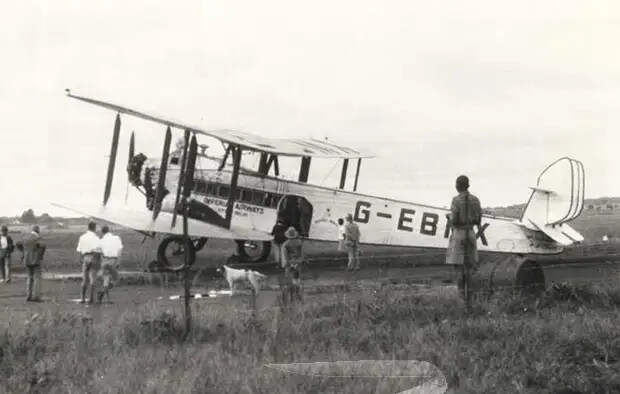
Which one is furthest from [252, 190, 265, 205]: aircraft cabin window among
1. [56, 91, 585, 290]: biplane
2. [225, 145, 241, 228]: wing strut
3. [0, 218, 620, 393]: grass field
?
[0, 218, 620, 393]: grass field

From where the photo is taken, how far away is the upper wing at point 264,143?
15.4 meters

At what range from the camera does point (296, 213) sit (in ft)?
56.9

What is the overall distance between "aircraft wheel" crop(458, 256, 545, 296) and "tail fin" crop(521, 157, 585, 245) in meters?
5.89

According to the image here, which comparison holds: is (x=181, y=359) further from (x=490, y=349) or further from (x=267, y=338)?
(x=490, y=349)

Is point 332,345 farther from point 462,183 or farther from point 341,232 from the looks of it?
point 341,232

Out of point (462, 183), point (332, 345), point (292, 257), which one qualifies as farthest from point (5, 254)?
point (332, 345)

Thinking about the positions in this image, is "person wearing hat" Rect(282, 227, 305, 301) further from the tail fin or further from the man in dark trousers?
the tail fin

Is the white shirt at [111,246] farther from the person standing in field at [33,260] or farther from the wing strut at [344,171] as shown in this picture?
the wing strut at [344,171]

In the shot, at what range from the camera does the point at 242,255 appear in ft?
58.5

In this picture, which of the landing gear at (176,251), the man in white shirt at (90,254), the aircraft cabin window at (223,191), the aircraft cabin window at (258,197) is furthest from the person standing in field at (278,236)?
the man in white shirt at (90,254)

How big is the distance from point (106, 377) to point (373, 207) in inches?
473

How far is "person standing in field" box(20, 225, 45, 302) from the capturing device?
475 inches

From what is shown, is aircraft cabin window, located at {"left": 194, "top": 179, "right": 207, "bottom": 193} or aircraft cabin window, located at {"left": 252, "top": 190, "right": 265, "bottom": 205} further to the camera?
aircraft cabin window, located at {"left": 194, "top": 179, "right": 207, "bottom": 193}

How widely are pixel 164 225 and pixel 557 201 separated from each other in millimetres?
9072
